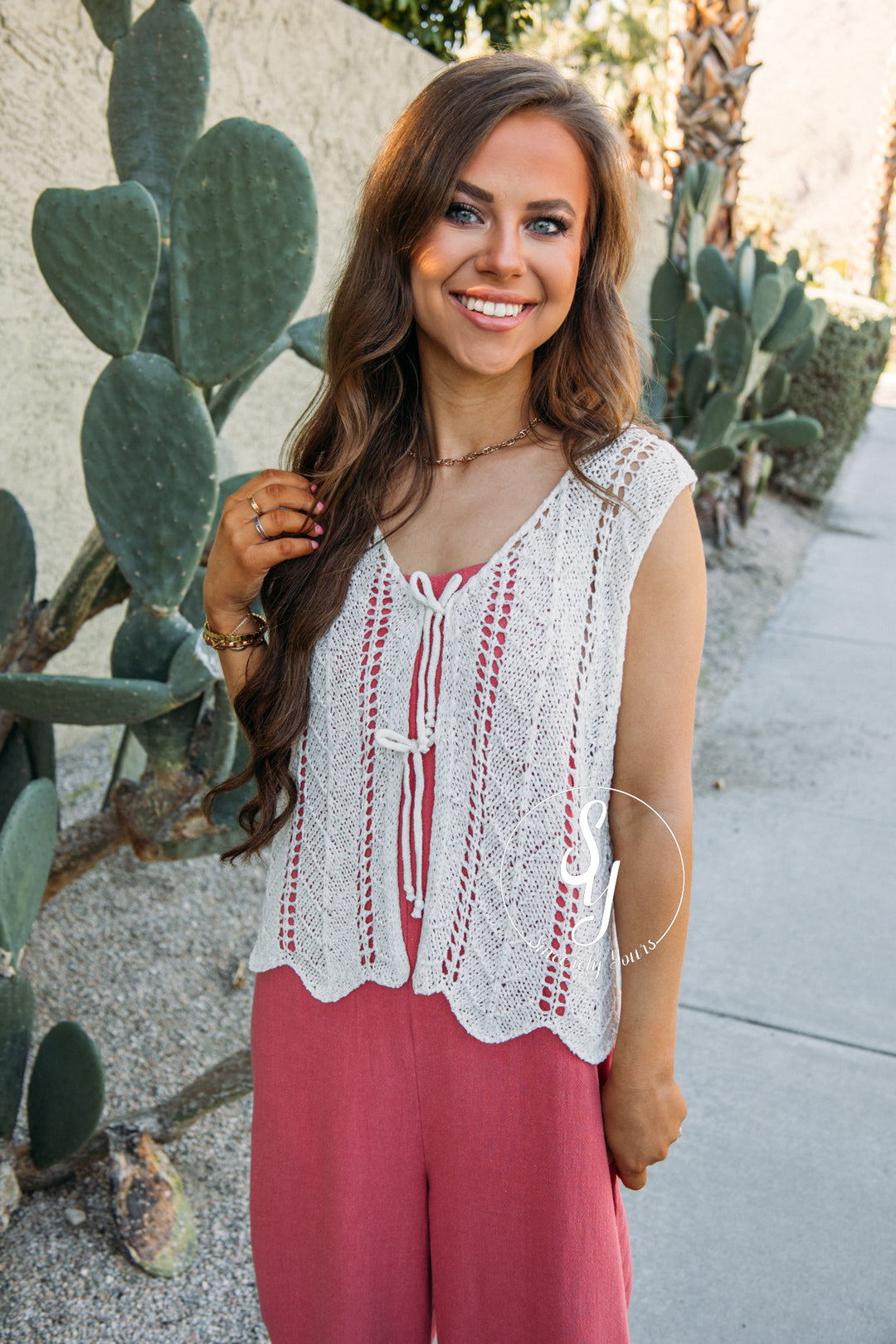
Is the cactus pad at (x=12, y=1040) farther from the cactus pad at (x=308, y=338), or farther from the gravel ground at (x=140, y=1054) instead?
the cactus pad at (x=308, y=338)

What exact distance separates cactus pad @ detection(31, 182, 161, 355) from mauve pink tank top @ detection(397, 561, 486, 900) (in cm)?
91

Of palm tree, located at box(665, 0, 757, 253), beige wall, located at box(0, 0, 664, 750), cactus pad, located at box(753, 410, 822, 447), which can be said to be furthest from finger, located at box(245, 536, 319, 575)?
palm tree, located at box(665, 0, 757, 253)

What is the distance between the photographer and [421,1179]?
1.38m

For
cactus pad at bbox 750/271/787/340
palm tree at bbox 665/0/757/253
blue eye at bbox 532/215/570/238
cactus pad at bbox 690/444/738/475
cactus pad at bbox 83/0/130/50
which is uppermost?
palm tree at bbox 665/0/757/253

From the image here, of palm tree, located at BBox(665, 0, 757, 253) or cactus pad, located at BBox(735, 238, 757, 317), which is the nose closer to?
cactus pad, located at BBox(735, 238, 757, 317)

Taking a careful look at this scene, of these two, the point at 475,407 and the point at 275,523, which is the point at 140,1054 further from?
the point at 475,407

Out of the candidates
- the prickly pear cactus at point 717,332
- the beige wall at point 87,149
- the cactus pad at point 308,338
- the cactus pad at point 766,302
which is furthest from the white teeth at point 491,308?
the cactus pad at point 766,302

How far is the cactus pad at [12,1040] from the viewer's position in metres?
1.90

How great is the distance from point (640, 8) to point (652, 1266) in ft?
60.1

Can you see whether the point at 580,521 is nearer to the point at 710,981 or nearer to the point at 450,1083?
the point at 450,1083

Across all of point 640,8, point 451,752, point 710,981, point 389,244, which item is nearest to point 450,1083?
point 451,752

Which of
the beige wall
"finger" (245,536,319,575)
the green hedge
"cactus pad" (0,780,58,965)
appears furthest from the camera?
the green hedge

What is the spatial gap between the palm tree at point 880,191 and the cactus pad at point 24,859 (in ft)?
50.1

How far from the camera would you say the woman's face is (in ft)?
4.23
